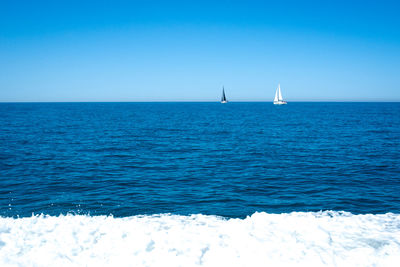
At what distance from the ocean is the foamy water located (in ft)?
0.11

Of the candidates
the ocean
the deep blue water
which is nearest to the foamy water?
the ocean

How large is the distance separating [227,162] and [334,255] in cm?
1470

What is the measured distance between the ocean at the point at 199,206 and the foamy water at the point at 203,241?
35 mm

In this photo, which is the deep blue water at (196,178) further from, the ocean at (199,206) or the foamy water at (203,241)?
the foamy water at (203,241)

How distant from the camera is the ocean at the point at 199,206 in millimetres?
7742

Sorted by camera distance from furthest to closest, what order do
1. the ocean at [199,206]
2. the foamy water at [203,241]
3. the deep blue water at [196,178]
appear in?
the deep blue water at [196,178] → the ocean at [199,206] → the foamy water at [203,241]

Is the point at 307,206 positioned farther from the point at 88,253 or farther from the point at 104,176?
the point at 104,176

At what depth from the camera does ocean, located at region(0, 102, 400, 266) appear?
7742mm

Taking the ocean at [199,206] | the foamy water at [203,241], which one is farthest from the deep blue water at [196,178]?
the foamy water at [203,241]

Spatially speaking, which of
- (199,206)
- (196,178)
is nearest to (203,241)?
(199,206)

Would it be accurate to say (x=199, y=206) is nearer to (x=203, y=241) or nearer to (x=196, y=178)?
(x=203, y=241)

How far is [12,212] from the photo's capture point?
12.0m

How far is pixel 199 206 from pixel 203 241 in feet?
14.2

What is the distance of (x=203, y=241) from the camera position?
27.8ft
